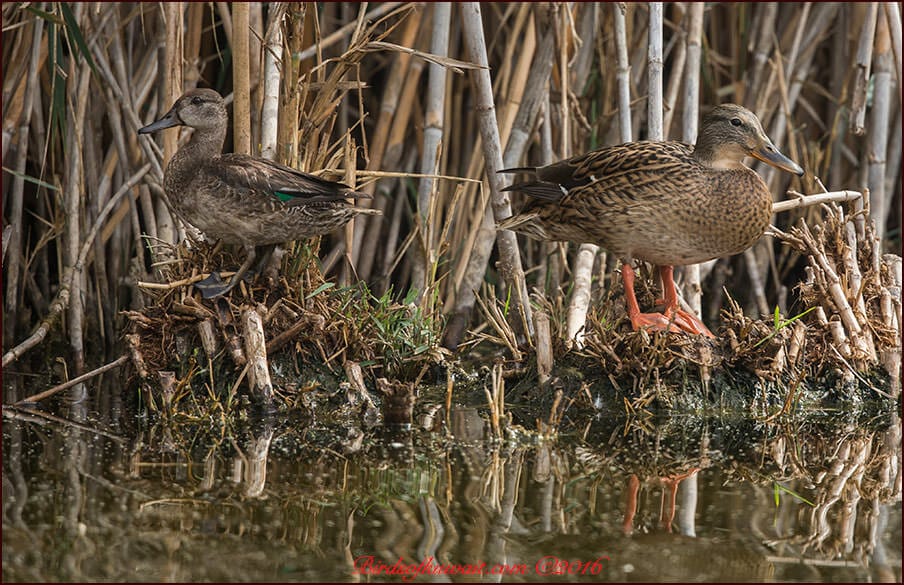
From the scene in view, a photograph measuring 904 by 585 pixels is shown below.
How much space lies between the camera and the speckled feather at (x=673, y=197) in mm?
4719

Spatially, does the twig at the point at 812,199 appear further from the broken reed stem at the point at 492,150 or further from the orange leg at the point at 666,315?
the broken reed stem at the point at 492,150

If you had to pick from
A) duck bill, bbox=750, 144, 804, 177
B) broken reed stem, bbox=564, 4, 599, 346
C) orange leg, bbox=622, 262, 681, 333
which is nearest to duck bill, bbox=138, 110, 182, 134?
broken reed stem, bbox=564, 4, 599, 346

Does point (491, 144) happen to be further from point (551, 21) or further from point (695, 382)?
point (695, 382)

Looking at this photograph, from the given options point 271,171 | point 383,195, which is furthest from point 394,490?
point 383,195

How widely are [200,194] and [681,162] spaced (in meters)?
1.98

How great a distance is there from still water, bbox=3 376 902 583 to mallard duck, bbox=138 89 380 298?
29.1 inches

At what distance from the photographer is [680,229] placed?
4.73 m

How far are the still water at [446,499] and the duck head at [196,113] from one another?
48.1 inches

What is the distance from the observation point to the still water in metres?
3.12

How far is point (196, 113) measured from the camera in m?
4.90

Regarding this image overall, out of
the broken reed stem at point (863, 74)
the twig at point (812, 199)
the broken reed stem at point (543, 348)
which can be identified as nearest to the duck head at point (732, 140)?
the twig at point (812, 199)

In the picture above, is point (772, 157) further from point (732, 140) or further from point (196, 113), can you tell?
point (196, 113)

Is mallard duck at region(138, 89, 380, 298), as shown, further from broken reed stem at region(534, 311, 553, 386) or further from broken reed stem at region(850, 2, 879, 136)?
broken reed stem at region(850, 2, 879, 136)

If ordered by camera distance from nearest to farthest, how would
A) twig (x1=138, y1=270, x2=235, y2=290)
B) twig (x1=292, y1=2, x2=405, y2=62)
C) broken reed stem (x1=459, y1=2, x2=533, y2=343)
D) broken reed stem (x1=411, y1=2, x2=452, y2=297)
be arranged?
twig (x1=138, y1=270, x2=235, y2=290) → broken reed stem (x1=459, y1=2, x2=533, y2=343) → broken reed stem (x1=411, y1=2, x2=452, y2=297) → twig (x1=292, y1=2, x2=405, y2=62)
